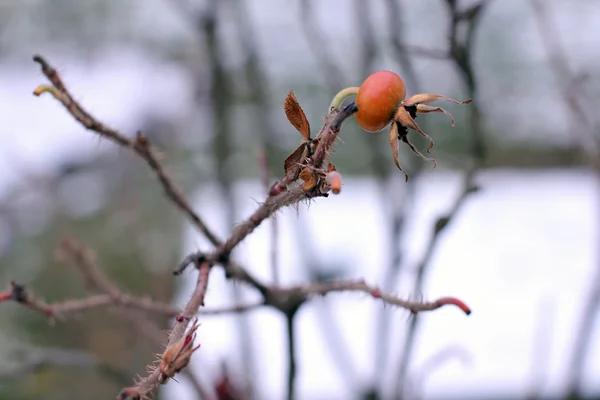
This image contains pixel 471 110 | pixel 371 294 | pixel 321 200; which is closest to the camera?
pixel 371 294

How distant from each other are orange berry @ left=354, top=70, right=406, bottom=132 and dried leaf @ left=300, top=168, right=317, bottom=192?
51mm

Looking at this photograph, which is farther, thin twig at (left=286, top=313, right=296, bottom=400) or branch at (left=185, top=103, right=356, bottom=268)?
thin twig at (left=286, top=313, right=296, bottom=400)

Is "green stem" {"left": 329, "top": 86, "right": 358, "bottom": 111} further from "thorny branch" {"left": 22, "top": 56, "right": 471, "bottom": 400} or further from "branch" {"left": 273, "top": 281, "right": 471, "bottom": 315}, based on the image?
"branch" {"left": 273, "top": 281, "right": 471, "bottom": 315}

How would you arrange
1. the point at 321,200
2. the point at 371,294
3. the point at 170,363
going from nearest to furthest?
1. the point at 170,363
2. the point at 371,294
3. the point at 321,200

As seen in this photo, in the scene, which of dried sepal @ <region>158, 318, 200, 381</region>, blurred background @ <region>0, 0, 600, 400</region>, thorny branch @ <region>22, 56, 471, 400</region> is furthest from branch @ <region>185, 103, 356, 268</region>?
blurred background @ <region>0, 0, 600, 400</region>

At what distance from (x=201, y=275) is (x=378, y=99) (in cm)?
17

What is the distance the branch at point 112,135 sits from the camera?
41 centimetres

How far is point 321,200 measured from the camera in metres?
1.25

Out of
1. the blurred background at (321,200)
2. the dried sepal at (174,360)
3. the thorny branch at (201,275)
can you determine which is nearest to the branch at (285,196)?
the thorny branch at (201,275)

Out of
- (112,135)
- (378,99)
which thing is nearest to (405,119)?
(378,99)

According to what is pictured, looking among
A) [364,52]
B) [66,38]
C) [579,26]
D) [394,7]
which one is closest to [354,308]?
[364,52]

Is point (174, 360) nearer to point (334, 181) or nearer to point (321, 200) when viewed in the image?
A: point (334, 181)

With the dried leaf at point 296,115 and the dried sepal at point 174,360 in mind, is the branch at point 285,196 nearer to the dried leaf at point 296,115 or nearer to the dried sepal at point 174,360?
the dried leaf at point 296,115

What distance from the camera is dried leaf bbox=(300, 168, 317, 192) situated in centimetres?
34
